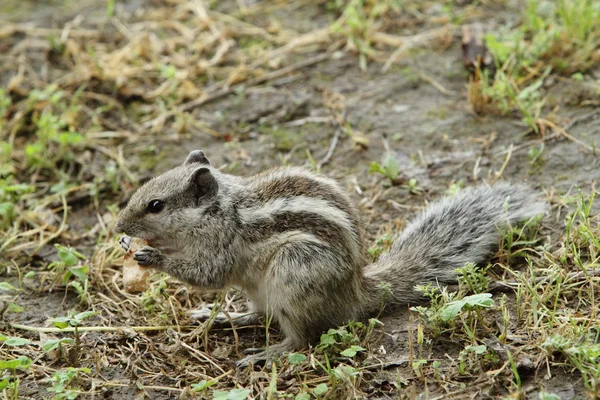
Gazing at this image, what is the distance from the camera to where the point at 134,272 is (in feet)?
13.0

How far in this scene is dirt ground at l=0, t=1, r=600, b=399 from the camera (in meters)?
3.36

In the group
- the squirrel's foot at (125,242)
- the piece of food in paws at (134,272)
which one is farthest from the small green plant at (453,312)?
the squirrel's foot at (125,242)

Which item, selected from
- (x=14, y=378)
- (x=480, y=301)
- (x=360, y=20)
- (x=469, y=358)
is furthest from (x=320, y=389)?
(x=360, y=20)

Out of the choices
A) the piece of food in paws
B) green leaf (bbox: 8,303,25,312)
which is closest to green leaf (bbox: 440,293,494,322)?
the piece of food in paws

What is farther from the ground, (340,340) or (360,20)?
(360,20)

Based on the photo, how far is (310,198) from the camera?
3699 mm

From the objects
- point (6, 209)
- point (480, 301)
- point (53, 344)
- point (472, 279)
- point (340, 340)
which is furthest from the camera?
point (6, 209)

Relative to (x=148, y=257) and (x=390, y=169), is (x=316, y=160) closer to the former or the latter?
(x=390, y=169)

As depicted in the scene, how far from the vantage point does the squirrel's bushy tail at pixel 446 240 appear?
371 centimetres

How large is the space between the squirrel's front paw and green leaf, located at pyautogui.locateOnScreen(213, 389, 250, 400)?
1.01 metres

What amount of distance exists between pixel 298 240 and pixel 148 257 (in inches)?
33.1

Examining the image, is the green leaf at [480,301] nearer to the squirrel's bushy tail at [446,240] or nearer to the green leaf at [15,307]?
the squirrel's bushy tail at [446,240]

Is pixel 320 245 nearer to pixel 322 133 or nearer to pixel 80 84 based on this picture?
pixel 322 133

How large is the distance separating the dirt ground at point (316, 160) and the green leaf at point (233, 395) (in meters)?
0.28
